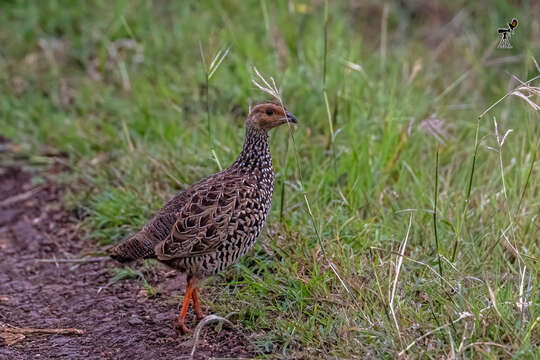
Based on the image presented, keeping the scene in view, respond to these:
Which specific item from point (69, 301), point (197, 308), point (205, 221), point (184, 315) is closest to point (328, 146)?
point (205, 221)

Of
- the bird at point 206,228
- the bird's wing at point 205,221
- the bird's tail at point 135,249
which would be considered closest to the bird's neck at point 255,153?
the bird at point 206,228

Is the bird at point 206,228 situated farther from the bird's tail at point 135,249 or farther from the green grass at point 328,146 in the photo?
the green grass at point 328,146

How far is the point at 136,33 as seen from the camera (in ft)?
25.4

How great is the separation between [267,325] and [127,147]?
100 inches

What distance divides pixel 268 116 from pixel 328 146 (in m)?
1.30

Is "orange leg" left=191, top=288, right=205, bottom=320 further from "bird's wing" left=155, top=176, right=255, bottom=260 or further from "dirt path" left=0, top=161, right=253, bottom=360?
"bird's wing" left=155, top=176, right=255, bottom=260

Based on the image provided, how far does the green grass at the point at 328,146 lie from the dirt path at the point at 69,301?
22cm

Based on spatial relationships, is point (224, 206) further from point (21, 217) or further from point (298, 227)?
point (21, 217)

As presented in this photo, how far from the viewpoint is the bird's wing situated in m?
4.16

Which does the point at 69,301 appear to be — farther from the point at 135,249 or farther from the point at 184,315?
the point at 184,315

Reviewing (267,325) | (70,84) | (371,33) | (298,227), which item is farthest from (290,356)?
(371,33)

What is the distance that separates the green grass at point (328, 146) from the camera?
3.94 metres

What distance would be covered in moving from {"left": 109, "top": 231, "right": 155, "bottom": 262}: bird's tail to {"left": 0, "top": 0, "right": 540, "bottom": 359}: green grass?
51cm

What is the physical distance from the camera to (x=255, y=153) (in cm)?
451
